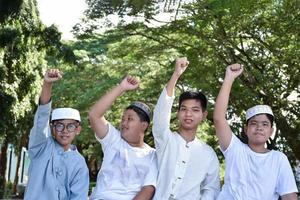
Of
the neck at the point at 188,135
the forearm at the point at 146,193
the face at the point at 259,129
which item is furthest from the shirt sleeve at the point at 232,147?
the forearm at the point at 146,193

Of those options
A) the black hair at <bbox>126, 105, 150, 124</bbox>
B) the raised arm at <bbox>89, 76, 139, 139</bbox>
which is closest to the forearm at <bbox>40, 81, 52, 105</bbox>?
the raised arm at <bbox>89, 76, 139, 139</bbox>

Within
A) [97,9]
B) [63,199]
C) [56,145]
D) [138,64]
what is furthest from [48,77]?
[138,64]

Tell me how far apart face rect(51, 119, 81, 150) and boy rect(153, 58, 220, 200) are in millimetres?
683

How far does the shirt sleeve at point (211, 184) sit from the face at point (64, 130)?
1126 millimetres

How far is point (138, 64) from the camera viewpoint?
58.3 feet

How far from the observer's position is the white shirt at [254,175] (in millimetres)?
4426

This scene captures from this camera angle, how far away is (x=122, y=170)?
183 inches

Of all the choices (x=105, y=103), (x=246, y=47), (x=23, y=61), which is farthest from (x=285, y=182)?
(x=23, y=61)

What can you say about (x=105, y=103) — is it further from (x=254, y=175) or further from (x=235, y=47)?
(x=235, y=47)

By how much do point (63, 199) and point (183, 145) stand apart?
1013 millimetres

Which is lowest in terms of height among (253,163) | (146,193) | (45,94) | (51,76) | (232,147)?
(146,193)

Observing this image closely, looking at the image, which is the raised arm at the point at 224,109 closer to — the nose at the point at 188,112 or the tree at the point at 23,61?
the nose at the point at 188,112

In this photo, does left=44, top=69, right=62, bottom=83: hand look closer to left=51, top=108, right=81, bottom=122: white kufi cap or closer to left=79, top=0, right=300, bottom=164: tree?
left=51, top=108, right=81, bottom=122: white kufi cap

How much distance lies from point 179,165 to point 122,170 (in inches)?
17.8
